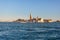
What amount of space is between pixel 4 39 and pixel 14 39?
115cm

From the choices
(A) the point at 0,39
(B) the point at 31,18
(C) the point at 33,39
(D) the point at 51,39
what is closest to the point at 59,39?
(D) the point at 51,39

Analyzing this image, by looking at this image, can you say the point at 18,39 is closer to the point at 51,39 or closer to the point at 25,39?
the point at 25,39


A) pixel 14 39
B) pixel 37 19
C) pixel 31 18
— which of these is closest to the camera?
pixel 14 39

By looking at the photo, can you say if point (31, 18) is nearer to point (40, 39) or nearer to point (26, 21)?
point (26, 21)

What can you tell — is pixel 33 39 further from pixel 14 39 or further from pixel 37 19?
pixel 37 19

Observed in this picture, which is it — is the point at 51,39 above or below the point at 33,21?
above

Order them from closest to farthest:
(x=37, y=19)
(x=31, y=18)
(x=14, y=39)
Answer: (x=14, y=39)
(x=31, y=18)
(x=37, y=19)

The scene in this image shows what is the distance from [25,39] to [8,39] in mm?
1917

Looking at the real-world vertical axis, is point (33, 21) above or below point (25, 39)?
below

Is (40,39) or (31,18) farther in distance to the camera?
(31,18)

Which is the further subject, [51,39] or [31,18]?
[31,18]

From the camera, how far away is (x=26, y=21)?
500ft

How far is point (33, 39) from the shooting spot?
27078 mm

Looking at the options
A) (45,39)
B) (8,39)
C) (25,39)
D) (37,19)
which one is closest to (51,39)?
(45,39)
